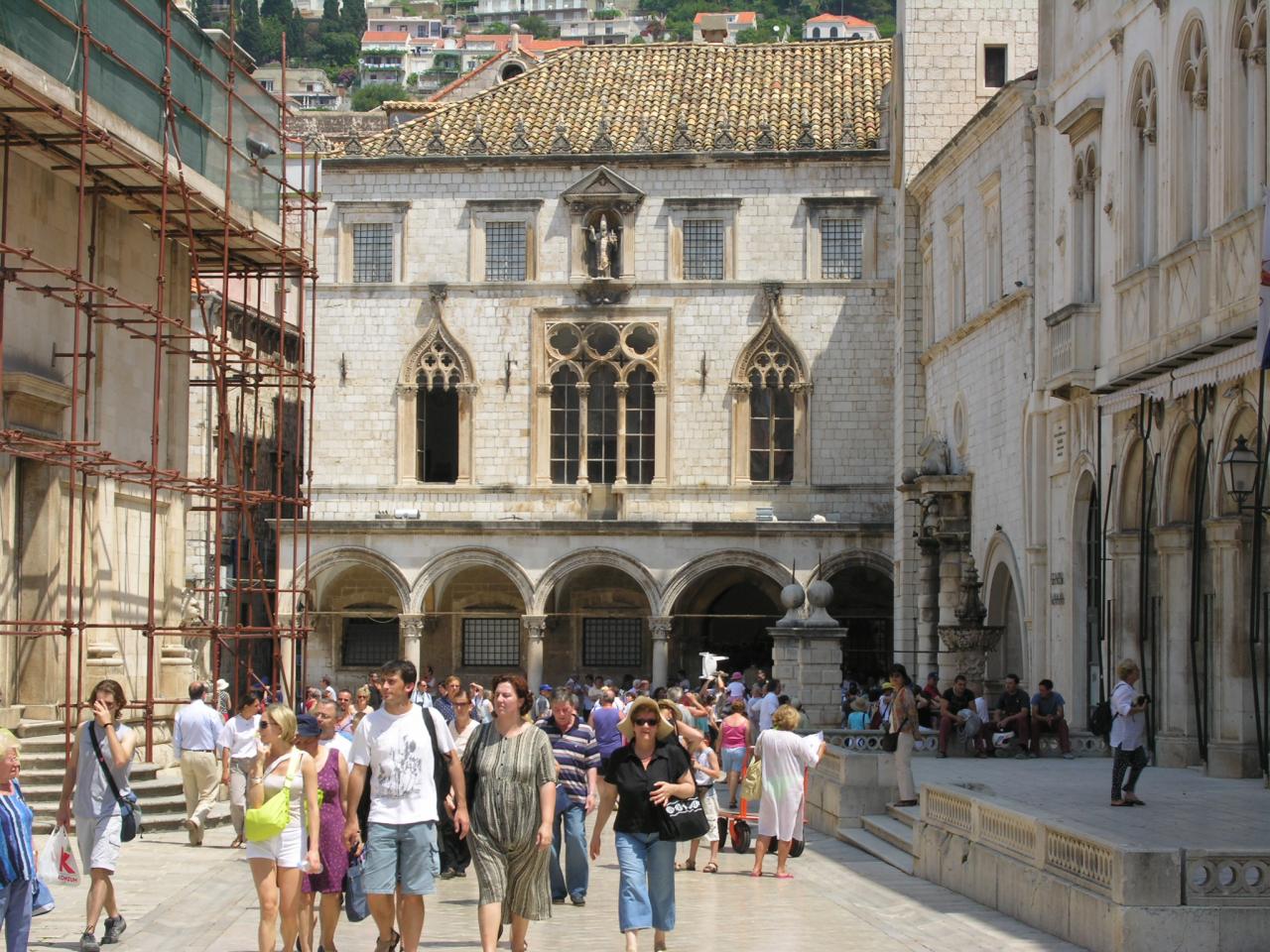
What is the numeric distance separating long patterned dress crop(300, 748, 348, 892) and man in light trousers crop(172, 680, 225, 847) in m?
7.61

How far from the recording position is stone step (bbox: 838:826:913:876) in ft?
61.8

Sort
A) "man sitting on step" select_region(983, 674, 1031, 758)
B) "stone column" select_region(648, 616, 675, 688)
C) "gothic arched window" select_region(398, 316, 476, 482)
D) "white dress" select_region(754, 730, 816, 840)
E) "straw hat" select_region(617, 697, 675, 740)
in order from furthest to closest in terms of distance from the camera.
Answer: "gothic arched window" select_region(398, 316, 476, 482) → "stone column" select_region(648, 616, 675, 688) → "man sitting on step" select_region(983, 674, 1031, 758) → "white dress" select_region(754, 730, 816, 840) → "straw hat" select_region(617, 697, 675, 740)

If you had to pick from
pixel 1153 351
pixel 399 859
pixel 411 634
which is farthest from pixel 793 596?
pixel 399 859

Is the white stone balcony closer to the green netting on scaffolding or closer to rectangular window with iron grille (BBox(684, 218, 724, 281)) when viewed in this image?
the green netting on scaffolding

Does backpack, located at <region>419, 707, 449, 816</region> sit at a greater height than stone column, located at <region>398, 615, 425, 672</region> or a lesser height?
lesser

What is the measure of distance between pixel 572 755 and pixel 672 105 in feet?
113

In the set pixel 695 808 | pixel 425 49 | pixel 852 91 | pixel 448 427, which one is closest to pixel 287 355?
pixel 448 427

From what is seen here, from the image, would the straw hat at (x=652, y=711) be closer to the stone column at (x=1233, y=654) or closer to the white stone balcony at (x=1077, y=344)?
the stone column at (x=1233, y=654)

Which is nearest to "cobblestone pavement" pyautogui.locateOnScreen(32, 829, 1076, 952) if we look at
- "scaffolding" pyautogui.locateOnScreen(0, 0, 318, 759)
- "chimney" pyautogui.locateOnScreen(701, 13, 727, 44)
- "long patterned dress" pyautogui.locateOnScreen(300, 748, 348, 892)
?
"long patterned dress" pyautogui.locateOnScreen(300, 748, 348, 892)

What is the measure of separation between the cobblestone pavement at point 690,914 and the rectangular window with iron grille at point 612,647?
2916 cm

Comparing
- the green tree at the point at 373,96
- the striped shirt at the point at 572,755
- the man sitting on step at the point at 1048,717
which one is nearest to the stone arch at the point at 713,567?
the man sitting on step at the point at 1048,717

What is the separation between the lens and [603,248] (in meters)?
47.8

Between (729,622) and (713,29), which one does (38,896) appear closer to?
(729,622)

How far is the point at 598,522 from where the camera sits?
46.0 meters
